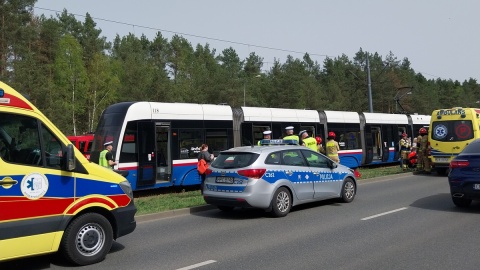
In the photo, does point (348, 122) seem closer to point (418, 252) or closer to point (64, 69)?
point (418, 252)

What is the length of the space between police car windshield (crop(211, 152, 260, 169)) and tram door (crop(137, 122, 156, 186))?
15.0 feet

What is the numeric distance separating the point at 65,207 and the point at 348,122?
18.3 metres

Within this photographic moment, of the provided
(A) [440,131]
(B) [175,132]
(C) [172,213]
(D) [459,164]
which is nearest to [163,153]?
(B) [175,132]

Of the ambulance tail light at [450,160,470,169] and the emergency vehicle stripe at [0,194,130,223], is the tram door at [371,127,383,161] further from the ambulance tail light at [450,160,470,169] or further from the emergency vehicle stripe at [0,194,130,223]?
the emergency vehicle stripe at [0,194,130,223]

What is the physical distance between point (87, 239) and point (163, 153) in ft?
28.2

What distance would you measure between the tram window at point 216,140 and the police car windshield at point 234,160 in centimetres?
586

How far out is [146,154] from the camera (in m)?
14.3

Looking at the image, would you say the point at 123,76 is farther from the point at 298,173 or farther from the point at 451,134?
the point at 298,173

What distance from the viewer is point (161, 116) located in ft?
48.5

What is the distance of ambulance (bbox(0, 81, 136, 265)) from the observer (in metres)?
5.49

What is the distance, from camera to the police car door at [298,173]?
399 inches

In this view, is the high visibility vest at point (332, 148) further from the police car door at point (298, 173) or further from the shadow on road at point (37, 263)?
the shadow on road at point (37, 263)

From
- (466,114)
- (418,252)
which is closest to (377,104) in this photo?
A: (466,114)

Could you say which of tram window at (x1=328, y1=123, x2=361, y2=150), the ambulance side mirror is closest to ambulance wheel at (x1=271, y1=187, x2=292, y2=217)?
the ambulance side mirror
